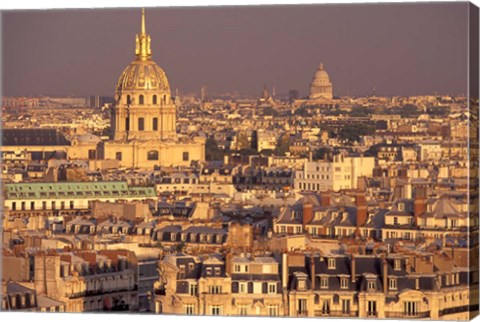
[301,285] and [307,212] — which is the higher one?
[307,212]

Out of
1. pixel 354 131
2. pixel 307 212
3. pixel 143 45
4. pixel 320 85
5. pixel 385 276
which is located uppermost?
pixel 143 45

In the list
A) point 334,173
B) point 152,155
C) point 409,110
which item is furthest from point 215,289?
point 152,155

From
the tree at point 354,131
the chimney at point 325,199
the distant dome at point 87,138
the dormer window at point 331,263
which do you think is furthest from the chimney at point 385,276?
the distant dome at point 87,138

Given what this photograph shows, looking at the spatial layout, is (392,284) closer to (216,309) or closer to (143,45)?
(216,309)

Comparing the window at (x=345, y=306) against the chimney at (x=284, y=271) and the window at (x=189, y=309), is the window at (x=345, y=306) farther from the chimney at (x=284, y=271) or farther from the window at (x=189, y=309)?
the window at (x=189, y=309)

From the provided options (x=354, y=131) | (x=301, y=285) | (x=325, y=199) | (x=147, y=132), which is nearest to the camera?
(x=301, y=285)
